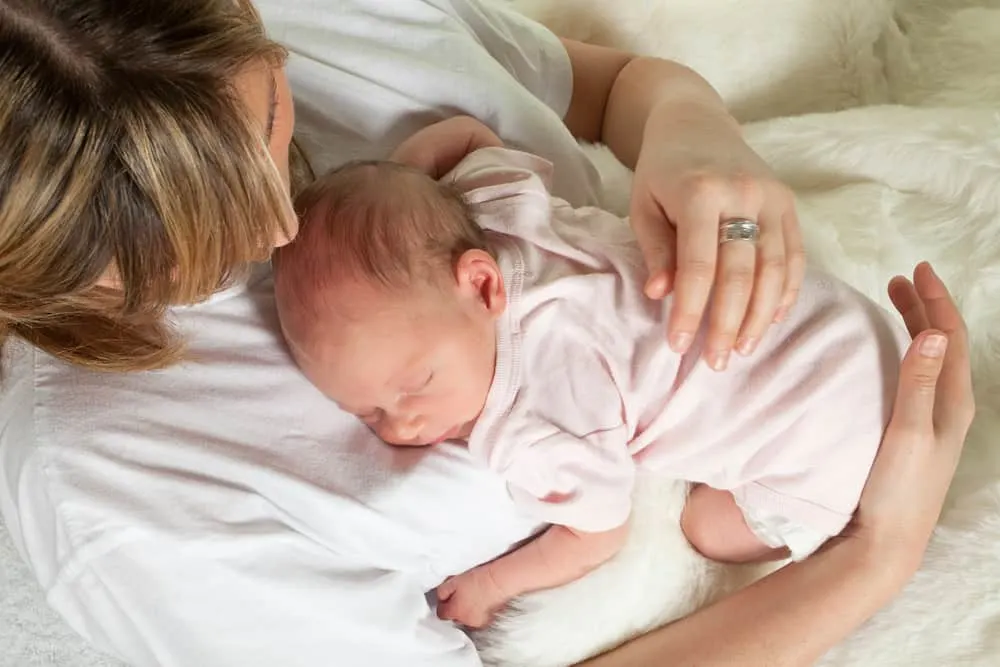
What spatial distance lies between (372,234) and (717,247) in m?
0.30

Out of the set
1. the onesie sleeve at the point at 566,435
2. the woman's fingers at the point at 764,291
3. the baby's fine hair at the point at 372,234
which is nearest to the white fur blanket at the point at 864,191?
the onesie sleeve at the point at 566,435

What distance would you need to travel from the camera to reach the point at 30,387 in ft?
2.51

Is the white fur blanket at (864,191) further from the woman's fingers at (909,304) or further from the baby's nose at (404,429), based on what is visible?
the baby's nose at (404,429)

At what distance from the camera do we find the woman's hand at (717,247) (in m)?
0.79

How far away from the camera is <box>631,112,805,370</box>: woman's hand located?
0.79m

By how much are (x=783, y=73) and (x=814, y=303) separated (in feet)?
2.17

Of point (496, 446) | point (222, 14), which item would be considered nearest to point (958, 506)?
point (496, 446)

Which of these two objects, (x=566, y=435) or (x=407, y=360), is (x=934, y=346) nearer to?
(x=566, y=435)

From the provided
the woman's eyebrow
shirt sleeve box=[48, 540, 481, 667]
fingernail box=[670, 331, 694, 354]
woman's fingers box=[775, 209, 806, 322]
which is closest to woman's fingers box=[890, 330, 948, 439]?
woman's fingers box=[775, 209, 806, 322]

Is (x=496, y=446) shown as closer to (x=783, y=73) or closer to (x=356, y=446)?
(x=356, y=446)

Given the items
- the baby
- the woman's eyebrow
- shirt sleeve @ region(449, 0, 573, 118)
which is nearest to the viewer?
the woman's eyebrow

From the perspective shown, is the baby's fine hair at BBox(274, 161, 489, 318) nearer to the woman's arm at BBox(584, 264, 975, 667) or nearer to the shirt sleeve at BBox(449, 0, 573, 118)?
the shirt sleeve at BBox(449, 0, 573, 118)

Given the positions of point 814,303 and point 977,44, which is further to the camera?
point 977,44

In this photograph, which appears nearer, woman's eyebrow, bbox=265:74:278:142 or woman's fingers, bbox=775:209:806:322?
woman's eyebrow, bbox=265:74:278:142
